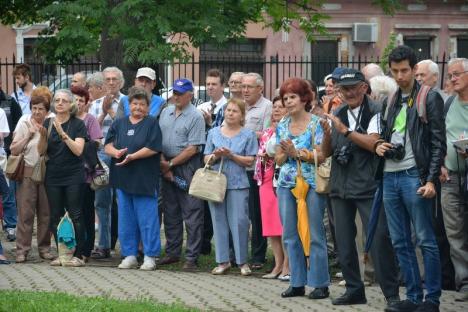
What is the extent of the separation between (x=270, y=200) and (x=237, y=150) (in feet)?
2.29

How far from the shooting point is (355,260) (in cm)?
1161

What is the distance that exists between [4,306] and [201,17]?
29.5 ft

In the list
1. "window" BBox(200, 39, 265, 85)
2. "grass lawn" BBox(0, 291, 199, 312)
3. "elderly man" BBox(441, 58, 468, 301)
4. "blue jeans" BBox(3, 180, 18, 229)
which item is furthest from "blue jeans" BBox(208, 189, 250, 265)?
"window" BBox(200, 39, 265, 85)

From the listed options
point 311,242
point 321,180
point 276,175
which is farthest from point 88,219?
point 321,180

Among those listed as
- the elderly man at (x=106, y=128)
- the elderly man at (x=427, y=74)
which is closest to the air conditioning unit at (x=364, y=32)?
the elderly man at (x=106, y=128)

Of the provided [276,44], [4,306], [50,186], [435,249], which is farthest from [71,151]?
[276,44]

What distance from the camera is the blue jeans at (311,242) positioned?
1187 centimetres

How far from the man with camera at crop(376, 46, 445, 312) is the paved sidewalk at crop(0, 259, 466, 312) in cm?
60

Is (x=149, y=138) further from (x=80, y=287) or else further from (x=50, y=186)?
(x=80, y=287)

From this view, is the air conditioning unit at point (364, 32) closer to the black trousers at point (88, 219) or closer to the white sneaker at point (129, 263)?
the black trousers at point (88, 219)

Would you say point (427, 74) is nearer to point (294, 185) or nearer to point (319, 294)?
point (294, 185)

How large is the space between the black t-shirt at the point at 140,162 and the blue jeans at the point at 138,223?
138 mm

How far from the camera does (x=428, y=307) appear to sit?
35.2 feet

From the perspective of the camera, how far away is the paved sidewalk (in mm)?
11555
